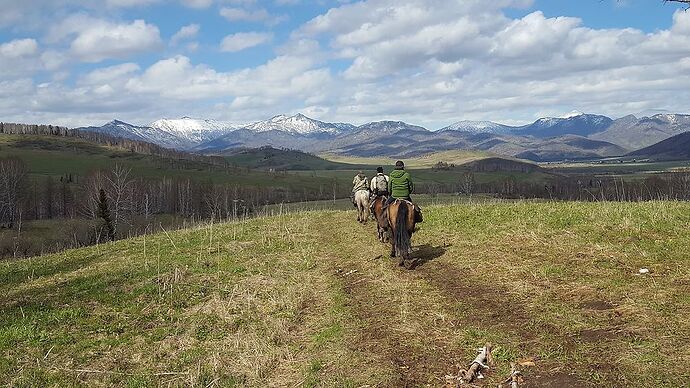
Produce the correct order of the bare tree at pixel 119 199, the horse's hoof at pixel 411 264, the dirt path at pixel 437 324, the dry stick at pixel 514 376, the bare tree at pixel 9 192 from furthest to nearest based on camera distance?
the bare tree at pixel 9 192, the bare tree at pixel 119 199, the horse's hoof at pixel 411 264, the dirt path at pixel 437 324, the dry stick at pixel 514 376

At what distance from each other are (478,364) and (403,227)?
9.09m

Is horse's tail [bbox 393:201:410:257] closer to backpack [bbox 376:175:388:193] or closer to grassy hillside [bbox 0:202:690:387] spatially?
grassy hillside [bbox 0:202:690:387]

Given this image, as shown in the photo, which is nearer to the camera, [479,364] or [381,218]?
[479,364]

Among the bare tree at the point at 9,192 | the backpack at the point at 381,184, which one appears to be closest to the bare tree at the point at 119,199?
the bare tree at the point at 9,192

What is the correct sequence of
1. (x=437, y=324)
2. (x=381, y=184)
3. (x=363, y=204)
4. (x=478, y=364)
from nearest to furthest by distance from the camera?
(x=478, y=364)
(x=437, y=324)
(x=381, y=184)
(x=363, y=204)

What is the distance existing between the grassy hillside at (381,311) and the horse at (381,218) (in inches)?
49.1

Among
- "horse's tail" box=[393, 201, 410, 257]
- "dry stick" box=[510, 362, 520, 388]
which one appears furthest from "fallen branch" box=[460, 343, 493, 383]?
"horse's tail" box=[393, 201, 410, 257]

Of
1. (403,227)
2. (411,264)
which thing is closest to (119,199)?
(403,227)

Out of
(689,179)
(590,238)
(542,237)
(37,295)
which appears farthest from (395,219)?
(689,179)

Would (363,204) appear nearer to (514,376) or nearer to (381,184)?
(381,184)

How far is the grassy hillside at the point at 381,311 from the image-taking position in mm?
9008

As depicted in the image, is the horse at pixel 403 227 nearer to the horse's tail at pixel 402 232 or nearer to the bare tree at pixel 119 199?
the horse's tail at pixel 402 232

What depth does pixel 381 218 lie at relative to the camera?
20.4 metres

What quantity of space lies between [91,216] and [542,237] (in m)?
128
